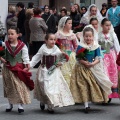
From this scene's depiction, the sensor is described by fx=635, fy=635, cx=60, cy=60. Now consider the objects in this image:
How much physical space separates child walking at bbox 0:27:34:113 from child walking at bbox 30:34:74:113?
0.77 feet

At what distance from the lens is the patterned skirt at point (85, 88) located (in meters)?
10.7

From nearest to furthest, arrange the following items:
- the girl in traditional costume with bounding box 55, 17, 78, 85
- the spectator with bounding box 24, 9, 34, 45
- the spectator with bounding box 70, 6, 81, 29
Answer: the girl in traditional costume with bounding box 55, 17, 78, 85, the spectator with bounding box 24, 9, 34, 45, the spectator with bounding box 70, 6, 81, 29

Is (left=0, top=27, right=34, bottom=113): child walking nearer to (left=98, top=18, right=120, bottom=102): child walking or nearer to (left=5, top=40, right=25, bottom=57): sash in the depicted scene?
(left=5, top=40, right=25, bottom=57): sash

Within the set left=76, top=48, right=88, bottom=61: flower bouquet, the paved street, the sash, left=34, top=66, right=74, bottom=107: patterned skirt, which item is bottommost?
the paved street

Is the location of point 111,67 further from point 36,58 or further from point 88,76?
point 36,58

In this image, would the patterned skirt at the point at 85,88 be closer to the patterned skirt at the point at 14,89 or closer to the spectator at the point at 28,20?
the patterned skirt at the point at 14,89

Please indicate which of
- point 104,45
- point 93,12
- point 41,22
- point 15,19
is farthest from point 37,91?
point 15,19

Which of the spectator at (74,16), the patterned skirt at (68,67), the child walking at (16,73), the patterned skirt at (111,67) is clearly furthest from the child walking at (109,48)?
the spectator at (74,16)

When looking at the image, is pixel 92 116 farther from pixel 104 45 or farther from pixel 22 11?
pixel 22 11

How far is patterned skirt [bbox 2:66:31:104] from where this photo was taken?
10.5 metres

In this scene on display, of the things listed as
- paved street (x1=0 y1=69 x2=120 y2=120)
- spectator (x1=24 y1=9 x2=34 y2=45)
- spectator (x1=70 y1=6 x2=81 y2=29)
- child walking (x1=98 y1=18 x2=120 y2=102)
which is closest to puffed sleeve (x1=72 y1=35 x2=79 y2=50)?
child walking (x1=98 y1=18 x2=120 y2=102)

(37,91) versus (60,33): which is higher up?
(60,33)

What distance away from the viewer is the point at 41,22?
17.6 m

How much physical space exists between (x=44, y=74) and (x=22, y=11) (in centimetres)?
868
